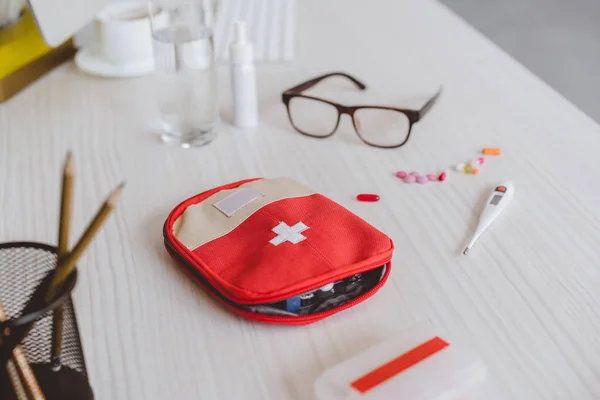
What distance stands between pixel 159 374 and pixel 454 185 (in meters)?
0.38

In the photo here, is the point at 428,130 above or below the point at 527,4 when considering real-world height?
above

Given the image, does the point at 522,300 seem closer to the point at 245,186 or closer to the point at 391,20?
the point at 245,186

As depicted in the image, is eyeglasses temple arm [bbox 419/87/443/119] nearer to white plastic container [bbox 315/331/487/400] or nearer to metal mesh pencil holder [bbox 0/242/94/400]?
white plastic container [bbox 315/331/487/400]

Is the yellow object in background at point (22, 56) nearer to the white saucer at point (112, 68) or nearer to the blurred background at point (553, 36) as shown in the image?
the white saucer at point (112, 68)

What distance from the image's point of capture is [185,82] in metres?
0.81

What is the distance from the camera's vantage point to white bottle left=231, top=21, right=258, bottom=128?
0.77 meters

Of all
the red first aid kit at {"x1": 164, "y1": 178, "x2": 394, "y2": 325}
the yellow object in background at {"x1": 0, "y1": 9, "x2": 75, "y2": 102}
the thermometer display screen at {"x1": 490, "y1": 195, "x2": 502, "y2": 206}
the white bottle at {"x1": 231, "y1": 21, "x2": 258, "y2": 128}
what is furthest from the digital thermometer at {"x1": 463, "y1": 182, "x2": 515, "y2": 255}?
the yellow object in background at {"x1": 0, "y1": 9, "x2": 75, "y2": 102}

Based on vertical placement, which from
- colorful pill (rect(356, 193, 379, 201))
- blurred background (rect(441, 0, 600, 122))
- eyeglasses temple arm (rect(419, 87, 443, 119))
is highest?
eyeglasses temple arm (rect(419, 87, 443, 119))

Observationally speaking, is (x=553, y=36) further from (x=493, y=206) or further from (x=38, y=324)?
(x=38, y=324)

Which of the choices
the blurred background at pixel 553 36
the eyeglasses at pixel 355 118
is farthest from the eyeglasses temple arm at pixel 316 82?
the blurred background at pixel 553 36

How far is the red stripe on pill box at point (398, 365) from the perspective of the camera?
45cm

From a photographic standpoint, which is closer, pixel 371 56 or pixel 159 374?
pixel 159 374

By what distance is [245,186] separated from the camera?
25.6 inches

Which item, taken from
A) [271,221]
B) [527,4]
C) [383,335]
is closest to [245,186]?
[271,221]
